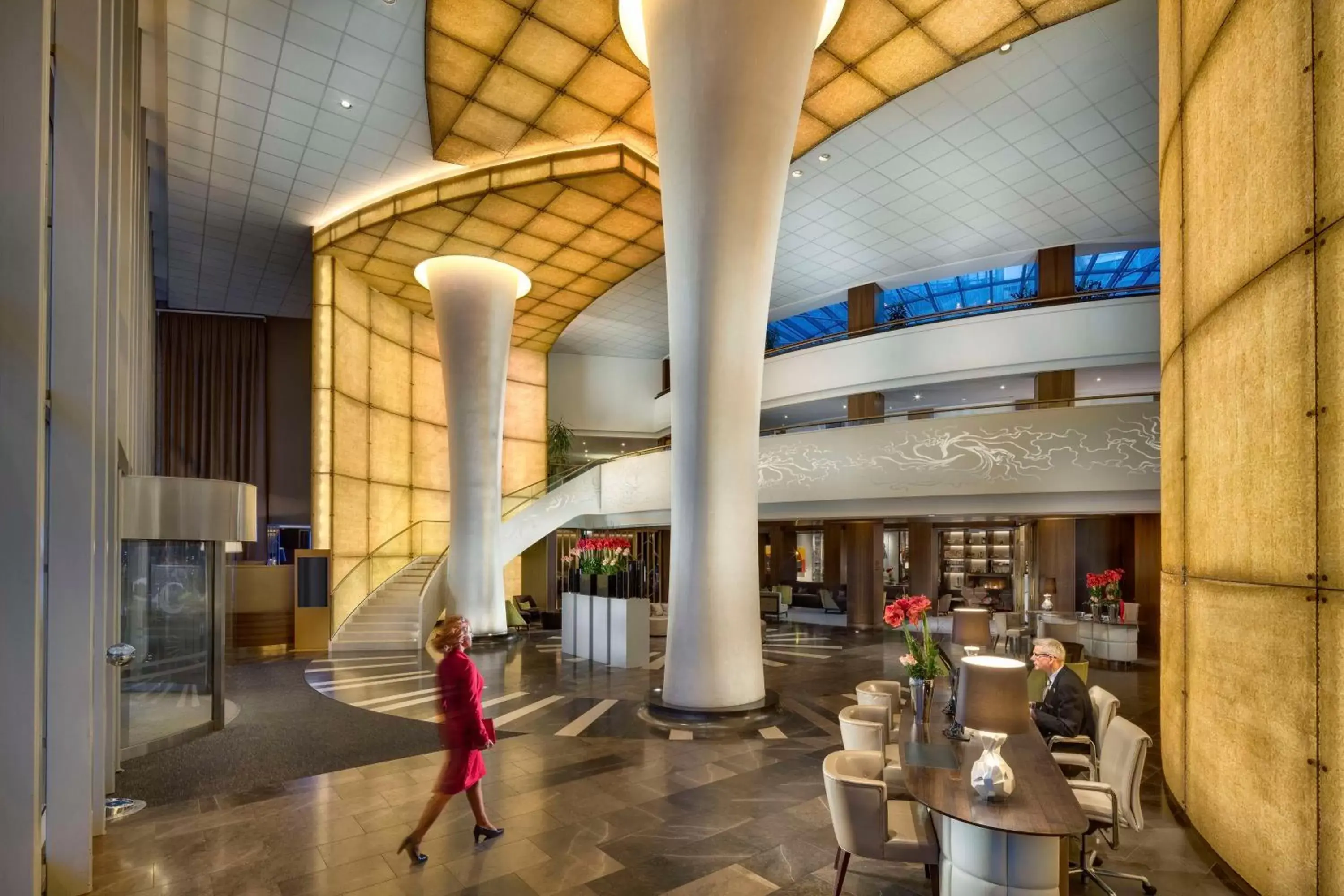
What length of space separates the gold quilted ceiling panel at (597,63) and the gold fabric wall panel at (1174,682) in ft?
22.2

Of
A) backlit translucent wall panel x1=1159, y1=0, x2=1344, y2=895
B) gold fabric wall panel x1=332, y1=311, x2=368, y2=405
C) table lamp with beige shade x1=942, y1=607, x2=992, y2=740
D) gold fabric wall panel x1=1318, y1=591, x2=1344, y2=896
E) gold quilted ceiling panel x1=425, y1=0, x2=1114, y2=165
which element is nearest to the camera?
gold fabric wall panel x1=1318, y1=591, x2=1344, y2=896

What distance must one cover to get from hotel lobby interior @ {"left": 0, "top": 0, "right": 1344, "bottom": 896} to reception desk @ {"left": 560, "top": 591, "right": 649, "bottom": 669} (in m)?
0.10

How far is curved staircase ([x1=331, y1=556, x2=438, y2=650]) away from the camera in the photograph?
14438 millimetres

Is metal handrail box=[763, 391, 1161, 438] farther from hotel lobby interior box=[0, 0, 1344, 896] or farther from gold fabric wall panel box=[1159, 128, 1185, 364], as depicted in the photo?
gold fabric wall panel box=[1159, 128, 1185, 364]

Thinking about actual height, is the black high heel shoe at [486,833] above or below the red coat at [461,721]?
below

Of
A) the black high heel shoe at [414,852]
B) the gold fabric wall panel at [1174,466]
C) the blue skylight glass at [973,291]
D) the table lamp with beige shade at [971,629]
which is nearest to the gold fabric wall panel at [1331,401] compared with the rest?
the gold fabric wall panel at [1174,466]

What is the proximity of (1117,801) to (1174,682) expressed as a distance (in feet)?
5.70

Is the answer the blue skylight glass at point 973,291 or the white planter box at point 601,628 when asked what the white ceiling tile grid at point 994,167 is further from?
the white planter box at point 601,628

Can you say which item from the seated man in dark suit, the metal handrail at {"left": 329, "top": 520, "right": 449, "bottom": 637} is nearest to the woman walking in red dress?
the seated man in dark suit

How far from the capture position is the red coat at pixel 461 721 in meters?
4.99

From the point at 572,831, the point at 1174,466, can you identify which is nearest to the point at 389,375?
the point at 572,831

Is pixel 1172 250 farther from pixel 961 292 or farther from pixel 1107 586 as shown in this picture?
pixel 961 292

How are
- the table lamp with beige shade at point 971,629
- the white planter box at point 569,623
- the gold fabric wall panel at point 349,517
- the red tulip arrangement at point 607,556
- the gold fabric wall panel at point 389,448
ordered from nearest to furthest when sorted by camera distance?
the table lamp with beige shade at point 971,629
the red tulip arrangement at point 607,556
the white planter box at point 569,623
the gold fabric wall panel at point 349,517
the gold fabric wall panel at point 389,448

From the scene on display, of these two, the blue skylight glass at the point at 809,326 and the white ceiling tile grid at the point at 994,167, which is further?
the blue skylight glass at the point at 809,326
